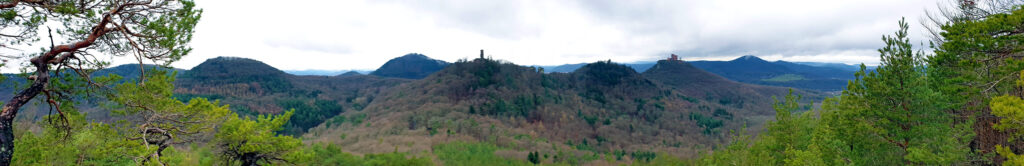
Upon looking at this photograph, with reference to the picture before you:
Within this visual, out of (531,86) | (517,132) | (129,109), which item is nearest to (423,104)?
(517,132)

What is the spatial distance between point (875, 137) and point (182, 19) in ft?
91.5

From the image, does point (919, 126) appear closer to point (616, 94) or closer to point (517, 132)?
point (517, 132)

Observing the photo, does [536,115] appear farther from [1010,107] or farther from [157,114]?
→ [1010,107]

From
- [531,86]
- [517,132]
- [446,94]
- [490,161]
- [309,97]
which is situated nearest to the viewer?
[490,161]

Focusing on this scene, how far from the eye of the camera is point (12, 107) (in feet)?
25.9

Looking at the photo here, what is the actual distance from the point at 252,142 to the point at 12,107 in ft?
16.6

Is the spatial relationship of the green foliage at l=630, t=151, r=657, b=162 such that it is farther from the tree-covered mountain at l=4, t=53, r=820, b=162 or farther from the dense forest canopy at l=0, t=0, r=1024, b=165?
the dense forest canopy at l=0, t=0, r=1024, b=165

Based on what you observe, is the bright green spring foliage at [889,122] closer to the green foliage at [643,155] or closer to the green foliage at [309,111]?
the green foliage at [643,155]

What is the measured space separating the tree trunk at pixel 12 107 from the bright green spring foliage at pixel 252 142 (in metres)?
4.20

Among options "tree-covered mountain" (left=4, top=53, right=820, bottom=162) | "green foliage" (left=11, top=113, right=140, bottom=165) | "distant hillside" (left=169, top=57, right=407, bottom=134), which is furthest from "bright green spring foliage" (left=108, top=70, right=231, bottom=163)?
"distant hillside" (left=169, top=57, right=407, bottom=134)

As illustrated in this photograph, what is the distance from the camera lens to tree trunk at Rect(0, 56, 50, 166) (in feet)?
25.2

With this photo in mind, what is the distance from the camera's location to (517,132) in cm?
10581

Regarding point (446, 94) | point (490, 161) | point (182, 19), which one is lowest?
point (490, 161)

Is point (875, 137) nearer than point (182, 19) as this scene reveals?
No
